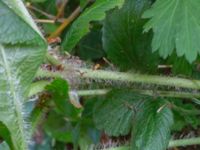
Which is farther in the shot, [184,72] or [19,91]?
[184,72]

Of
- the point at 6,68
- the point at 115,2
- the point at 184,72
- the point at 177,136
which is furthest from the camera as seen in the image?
A: the point at 177,136

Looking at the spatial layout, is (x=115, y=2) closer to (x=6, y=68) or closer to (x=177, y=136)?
(x=6, y=68)

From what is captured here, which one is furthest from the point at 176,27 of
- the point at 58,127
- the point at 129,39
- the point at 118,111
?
the point at 58,127

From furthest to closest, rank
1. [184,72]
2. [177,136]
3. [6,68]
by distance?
[177,136], [184,72], [6,68]

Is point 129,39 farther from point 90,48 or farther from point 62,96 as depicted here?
point 90,48

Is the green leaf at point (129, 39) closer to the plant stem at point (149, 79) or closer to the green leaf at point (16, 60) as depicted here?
the plant stem at point (149, 79)

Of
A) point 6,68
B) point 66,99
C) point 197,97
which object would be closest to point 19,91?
point 6,68

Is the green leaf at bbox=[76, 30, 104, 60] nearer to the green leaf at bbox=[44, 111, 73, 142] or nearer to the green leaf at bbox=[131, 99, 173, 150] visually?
the green leaf at bbox=[44, 111, 73, 142]

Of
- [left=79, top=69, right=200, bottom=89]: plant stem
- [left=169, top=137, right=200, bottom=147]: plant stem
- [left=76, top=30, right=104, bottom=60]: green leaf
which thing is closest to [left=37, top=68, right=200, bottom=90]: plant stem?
[left=79, top=69, right=200, bottom=89]: plant stem
